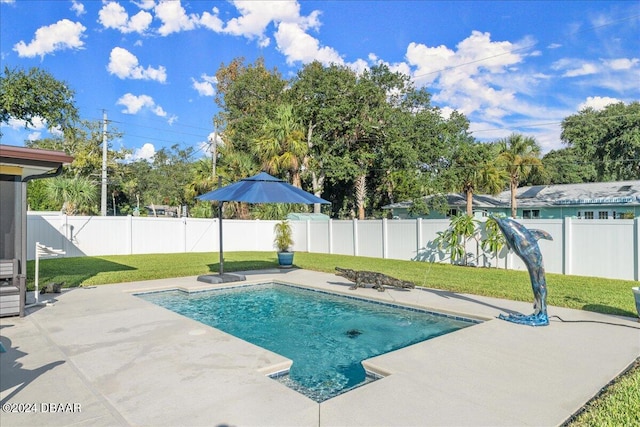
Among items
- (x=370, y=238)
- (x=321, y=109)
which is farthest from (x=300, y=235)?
(x=321, y=109)

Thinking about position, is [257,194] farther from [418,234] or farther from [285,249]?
[418,234]

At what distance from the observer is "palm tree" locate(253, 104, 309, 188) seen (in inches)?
851

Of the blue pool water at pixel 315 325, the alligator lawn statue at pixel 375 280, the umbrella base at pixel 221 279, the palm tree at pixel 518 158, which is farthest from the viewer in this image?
the palm tree at pixel 518 158

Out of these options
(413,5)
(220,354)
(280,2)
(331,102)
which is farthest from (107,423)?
(331,102)

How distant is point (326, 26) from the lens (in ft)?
71.1

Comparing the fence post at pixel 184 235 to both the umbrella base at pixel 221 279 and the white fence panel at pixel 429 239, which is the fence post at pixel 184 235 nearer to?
the umbrella base at pixel 221 279

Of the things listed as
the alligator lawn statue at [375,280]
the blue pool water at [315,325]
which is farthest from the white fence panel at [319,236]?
the alligator lawn statue at [375,280]

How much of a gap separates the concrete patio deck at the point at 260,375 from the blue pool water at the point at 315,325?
21.0 inches

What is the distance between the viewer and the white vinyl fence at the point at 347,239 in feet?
33.8

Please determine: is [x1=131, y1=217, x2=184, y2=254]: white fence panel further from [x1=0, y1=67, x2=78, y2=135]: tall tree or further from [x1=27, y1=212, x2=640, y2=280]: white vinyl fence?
[x1=0, y1=67, x2=78, y2=135]: tall tree

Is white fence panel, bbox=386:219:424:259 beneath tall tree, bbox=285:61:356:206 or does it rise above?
beneath

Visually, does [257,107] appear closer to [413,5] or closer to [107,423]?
[413,5]

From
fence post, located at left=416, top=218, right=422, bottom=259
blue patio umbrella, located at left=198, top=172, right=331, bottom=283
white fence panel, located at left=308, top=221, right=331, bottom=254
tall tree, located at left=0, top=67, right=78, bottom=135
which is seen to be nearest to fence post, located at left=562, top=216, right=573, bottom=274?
fence post, located at left=416, top=218, right=422, bottom=259

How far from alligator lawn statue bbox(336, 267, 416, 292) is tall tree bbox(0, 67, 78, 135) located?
15.0 m
